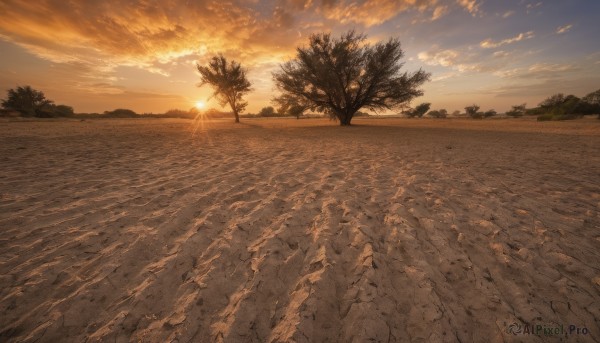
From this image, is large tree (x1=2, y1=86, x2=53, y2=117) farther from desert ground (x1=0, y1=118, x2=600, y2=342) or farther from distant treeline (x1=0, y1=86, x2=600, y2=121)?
desert ground (x1=0, y1=118, x2=600, y2=342)

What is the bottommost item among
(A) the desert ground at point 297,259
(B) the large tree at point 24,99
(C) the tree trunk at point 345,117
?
(A) the desert ground at point 297,259

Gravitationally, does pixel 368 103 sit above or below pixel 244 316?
above

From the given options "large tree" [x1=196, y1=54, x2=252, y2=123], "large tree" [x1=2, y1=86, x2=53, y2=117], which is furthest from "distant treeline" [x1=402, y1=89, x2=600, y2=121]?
"large tree" [x1=2, y1=86, x2=53, y2=117]

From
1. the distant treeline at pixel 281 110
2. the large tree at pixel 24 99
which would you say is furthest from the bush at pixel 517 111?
the large tree at pixel 24 99

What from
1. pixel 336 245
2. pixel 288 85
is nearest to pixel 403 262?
pixel 336 245

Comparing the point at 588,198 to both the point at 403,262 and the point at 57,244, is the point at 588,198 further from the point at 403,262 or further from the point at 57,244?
the point at 57,244

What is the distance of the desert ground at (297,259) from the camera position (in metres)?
1.61

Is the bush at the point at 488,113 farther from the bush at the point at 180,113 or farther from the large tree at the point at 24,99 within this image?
the large tree at the point at 24,99

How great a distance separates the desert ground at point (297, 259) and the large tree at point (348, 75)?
47.7 feet

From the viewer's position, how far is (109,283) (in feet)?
6.43

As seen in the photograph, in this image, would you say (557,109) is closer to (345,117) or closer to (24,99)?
(345,117)

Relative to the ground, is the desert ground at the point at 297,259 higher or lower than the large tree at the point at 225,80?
lower

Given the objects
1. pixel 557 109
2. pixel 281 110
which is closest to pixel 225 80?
pixel 281 110

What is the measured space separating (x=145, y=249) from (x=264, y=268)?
53.2 inches
